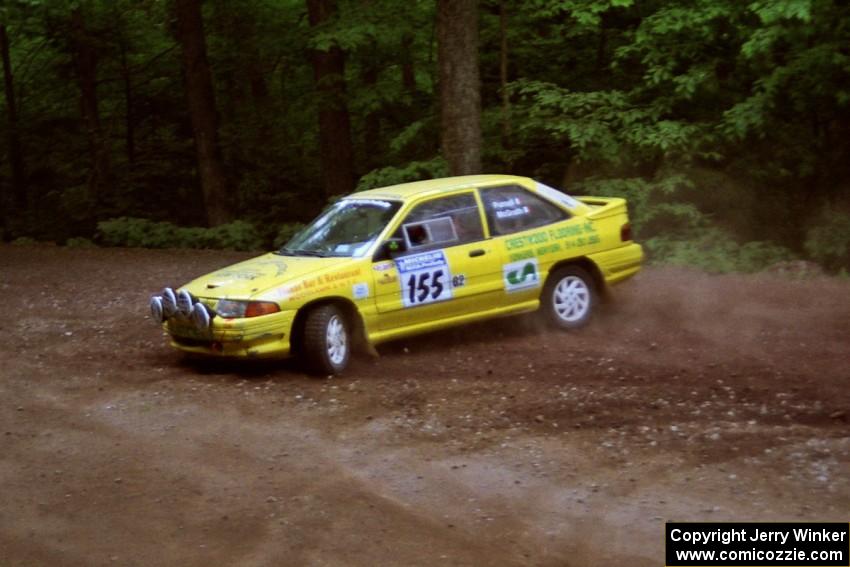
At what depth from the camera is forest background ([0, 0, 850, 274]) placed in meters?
17.1

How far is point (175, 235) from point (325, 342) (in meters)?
13.4

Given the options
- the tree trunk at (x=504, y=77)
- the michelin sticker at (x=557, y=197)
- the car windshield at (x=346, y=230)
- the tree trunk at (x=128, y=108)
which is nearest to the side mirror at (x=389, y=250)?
the car windshield at (x=346, y=230)

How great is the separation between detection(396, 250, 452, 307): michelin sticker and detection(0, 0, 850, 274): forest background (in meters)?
5.81

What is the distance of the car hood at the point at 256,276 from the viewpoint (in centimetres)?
1079

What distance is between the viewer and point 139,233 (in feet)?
79.3

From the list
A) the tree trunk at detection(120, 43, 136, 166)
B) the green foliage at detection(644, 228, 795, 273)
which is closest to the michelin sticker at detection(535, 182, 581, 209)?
the green foliage at detection(644, 228, 795, 273)

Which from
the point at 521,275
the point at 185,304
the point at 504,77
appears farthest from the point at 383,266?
the point at 504,77

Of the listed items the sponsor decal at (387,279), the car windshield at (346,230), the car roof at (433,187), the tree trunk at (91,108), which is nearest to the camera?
the sponsor decal at (387,279)

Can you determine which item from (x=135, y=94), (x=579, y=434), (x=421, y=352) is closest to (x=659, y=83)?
(x=421, y=352)

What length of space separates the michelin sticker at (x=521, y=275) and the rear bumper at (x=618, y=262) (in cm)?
74

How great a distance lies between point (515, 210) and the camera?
12.3m

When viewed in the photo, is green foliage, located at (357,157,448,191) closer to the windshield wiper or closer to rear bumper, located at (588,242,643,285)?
rear bumper, located at (588,242,643,285)

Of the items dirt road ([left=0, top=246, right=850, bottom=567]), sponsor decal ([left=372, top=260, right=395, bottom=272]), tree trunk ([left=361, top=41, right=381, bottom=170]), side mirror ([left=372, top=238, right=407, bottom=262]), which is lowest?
dirt road ([left=0, top=246, right=850, bottom=567])

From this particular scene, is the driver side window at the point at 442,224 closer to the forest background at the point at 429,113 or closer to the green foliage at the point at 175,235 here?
the forest background at the point at 429,113
